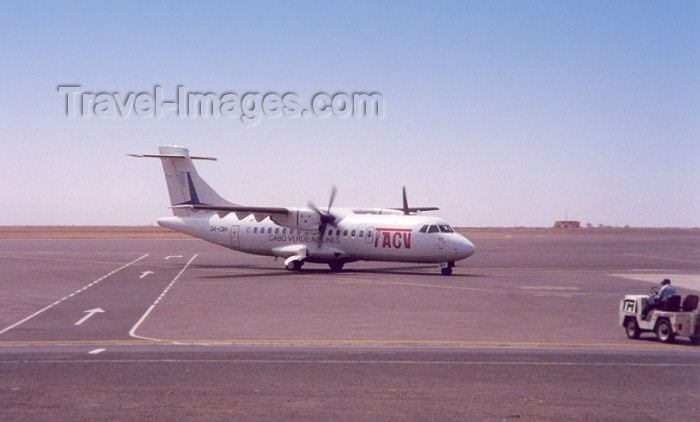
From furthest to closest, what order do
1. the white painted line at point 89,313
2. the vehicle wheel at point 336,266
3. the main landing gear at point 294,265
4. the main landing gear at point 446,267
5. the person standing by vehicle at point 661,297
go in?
the vehicle wheel at point 336,266, the main landing gear at point 294,265, the main landing gear at point 446,267, the white painted line at point 89,313, the person standing by vehicle at point 661,297

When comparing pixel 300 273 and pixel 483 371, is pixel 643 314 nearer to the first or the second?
pixel 483 371

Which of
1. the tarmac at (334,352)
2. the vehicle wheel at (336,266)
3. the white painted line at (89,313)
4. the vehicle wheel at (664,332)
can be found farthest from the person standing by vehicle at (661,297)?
the vehicle wheel at (336,266)

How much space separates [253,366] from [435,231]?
26.4 metres

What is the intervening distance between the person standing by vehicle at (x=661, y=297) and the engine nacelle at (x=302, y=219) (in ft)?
85.5

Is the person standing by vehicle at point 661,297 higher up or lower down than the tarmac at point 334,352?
higher up

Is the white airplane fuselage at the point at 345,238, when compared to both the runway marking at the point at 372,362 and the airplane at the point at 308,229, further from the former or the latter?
the runway marking at the point at 372,362

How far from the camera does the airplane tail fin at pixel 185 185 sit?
51375mm

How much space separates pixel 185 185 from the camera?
169 feet

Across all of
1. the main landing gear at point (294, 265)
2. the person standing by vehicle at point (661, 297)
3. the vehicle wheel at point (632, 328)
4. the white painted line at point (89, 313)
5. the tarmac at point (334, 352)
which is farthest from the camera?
the main landing gear at point (294, 265)

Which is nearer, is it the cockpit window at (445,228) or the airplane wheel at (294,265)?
the cockpit window at (445,228)

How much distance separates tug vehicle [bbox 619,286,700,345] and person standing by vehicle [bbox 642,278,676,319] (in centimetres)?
8

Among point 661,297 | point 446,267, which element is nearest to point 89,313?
point 661,297

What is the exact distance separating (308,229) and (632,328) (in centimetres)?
2652

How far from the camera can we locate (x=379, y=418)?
38.4ft
